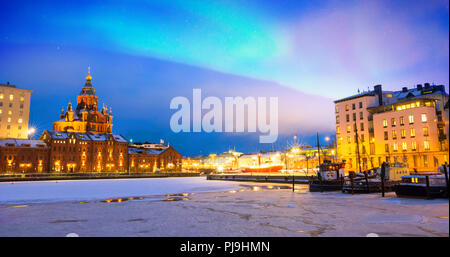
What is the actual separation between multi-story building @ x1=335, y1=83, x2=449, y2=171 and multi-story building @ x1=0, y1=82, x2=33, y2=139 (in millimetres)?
132309

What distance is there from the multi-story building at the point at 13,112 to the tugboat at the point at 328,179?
449ft

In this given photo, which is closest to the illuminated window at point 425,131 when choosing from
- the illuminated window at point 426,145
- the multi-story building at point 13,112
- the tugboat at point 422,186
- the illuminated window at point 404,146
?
the illuminated window at point 426,145

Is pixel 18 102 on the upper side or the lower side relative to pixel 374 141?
upper

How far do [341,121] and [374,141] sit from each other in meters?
12.7

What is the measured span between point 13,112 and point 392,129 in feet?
479

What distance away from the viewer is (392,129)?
230 ft

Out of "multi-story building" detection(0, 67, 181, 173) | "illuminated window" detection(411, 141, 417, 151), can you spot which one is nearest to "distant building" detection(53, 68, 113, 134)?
"multi-story building" detection(0, 67, 181, 173)

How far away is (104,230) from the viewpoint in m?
11.9

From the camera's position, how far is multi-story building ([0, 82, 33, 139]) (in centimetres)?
12562

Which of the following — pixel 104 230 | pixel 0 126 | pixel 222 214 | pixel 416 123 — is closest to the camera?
pixel 104 230

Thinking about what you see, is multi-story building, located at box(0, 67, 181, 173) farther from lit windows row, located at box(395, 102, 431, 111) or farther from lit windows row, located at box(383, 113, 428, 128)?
lit windows row, located at box(395, 102, 431, 111)
